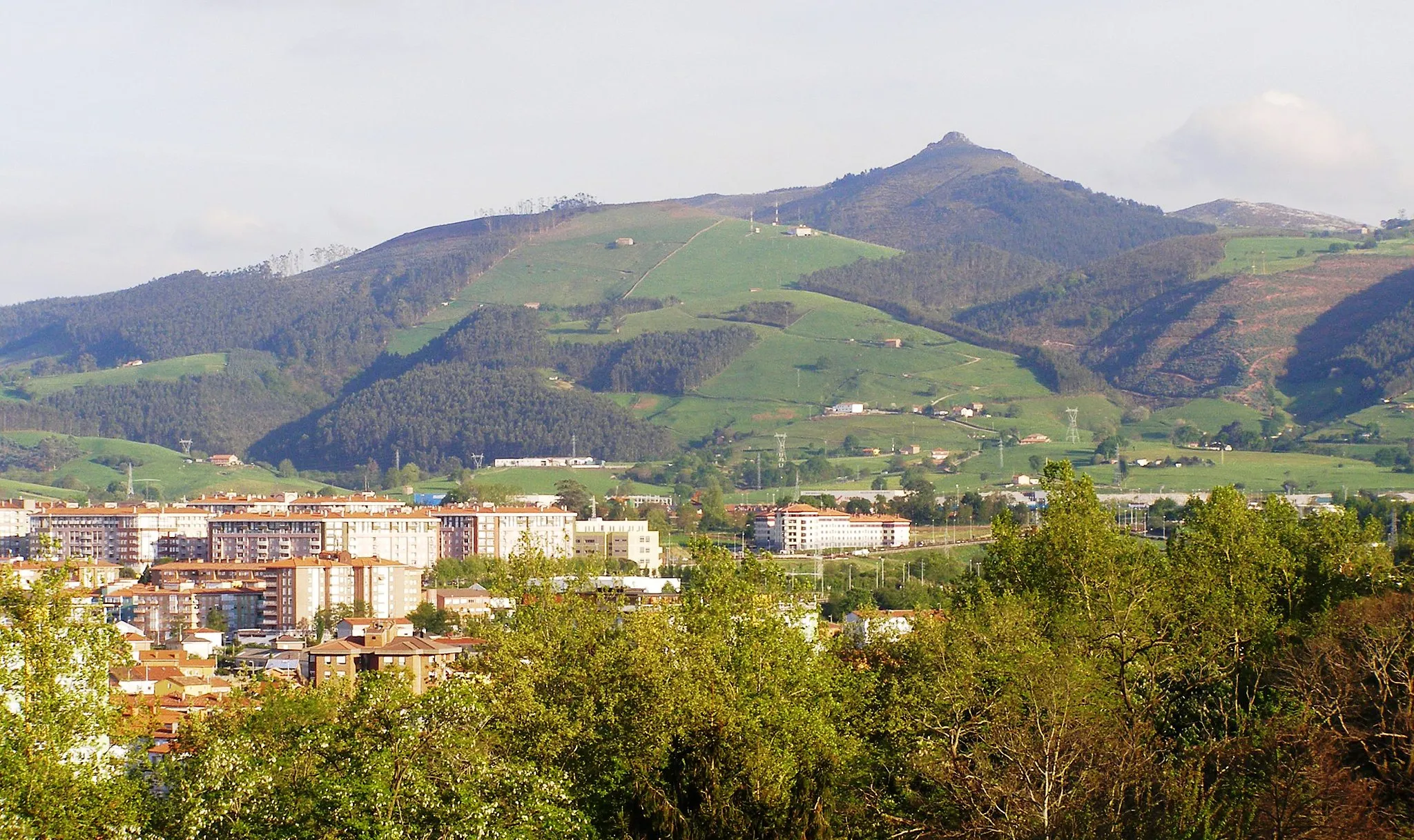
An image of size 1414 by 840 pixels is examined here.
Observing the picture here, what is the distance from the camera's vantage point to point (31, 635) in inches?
883

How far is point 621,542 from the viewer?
118m

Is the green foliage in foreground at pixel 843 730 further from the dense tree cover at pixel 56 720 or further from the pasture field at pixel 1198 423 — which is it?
the pasture field at pixel 1198 423

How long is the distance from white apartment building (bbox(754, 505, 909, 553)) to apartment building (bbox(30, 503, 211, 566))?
37.9 metres

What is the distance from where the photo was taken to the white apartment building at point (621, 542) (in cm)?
11486

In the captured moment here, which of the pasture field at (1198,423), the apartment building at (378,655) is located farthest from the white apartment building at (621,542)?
the pasture field at (1198,423)

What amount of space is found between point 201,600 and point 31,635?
239 feet

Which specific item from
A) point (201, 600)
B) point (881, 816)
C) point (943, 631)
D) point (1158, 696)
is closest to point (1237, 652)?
point (1158, 696)

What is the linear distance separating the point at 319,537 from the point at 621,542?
1816 cm

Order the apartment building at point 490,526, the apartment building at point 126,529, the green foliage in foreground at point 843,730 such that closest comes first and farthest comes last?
the green foliage in foreground at point 843,730
the apartment building at point 490,526
the apartment building at point 126,529

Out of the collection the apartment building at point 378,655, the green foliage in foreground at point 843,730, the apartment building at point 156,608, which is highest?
the green foliage in foreground at point 843,730

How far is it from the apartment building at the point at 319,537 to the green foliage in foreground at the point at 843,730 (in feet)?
251

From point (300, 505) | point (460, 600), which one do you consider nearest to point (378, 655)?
point (460, 600)

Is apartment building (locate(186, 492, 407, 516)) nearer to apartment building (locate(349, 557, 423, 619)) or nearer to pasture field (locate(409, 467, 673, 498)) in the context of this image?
apartment building (locate(349, 557, 423, 619))

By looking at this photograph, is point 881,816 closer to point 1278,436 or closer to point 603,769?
point 603,769
